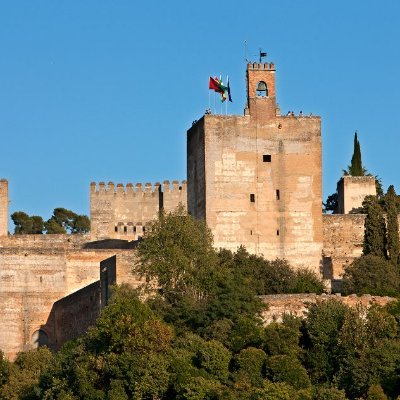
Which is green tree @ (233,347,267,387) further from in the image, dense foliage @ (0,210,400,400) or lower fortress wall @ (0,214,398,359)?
lower fortress wall @ (0,214,398,359)

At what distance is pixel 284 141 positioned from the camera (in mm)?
68938

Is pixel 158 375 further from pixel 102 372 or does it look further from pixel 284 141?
pixel 284 141

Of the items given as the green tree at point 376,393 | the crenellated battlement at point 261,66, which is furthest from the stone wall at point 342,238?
the green tree at point 376,393

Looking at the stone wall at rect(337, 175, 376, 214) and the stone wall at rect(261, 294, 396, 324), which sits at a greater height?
the stone wall at rect(337, 175, 376, 214)

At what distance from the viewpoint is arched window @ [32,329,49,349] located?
74938 mm

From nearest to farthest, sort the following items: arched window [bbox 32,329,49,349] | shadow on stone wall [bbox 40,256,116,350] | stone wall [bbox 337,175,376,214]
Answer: shadow on stone wall [bbox 40,256,116,350], arched window [bbox 32,329,49,349], stone wall [bbox 337,175,376,214]

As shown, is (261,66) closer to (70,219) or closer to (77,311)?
(77,311)

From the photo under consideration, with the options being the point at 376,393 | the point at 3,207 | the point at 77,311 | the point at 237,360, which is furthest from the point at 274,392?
the point at 3,207

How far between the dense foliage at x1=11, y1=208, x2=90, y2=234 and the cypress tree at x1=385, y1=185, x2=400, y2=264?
37.7 meters

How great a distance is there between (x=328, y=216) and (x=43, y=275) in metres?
11.8

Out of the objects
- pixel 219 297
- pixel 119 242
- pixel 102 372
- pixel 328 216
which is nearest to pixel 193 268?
pixel 219 297

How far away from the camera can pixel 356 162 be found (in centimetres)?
8194

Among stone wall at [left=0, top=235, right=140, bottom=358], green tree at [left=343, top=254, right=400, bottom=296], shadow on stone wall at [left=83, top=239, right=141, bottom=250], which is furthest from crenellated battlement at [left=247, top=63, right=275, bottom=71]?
shadow on stone wall at [left=83, top=239, right=141, bottom=250]

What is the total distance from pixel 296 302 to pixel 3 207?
29.7 meters
